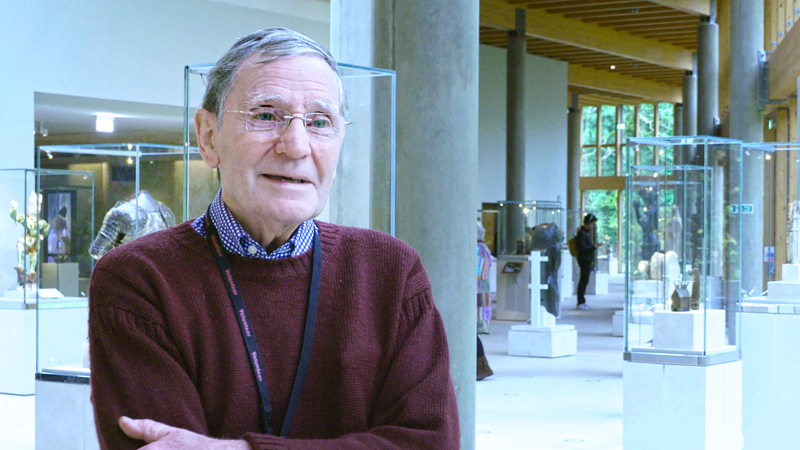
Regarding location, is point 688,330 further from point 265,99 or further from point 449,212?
point 265,99

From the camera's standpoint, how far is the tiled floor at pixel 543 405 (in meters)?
8.77

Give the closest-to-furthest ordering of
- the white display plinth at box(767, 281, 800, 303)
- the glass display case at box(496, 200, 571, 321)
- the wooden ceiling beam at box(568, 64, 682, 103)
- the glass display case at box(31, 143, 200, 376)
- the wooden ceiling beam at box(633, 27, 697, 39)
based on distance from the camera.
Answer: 1. the glass display case at box(31, 143, 200, 376)
2. the white display plinth at box(767, 281, 800, 303)
3. the glass display case at box(496, 200, 571, 321)
4. the wooden ceiling beam at box(633, 27, 697, 39)
5. the wooden ceiling beam at box(568, 64, 682, 103)

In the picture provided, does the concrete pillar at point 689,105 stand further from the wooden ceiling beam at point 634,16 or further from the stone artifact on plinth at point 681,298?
the stone artifact on plinth at point 681,298

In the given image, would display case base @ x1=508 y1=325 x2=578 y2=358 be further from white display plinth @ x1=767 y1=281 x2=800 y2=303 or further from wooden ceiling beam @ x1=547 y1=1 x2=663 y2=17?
wooden ceiling beam @ x1=547 y1=1 x2=663 y2=17

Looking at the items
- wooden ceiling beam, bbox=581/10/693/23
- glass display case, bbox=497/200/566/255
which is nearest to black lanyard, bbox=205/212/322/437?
glass display case, bbox=497/200/566/255

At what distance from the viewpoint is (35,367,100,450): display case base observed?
7.38 meters

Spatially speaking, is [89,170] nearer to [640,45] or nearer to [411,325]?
[411,325]

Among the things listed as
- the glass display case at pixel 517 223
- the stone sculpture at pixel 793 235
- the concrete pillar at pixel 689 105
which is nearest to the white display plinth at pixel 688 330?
the stone sculpture at pixel 793 235

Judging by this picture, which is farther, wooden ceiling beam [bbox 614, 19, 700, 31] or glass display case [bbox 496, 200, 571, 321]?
wooden ceiling beam [bbox 614, 19, 700, 31]

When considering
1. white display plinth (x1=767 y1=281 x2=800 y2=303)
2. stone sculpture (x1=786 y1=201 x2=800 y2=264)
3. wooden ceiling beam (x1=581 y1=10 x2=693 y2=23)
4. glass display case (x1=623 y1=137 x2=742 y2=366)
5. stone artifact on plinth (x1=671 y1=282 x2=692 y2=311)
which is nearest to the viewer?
glass display case (x1=623 y1=137 x2=742 y2=366)

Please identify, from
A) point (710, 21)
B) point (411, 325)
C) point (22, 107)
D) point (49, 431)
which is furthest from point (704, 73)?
point (411, 325)

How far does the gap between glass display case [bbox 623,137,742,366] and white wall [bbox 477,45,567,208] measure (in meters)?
20.1

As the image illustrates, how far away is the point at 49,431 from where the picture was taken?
7.48 m

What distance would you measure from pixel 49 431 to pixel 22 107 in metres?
7.17
